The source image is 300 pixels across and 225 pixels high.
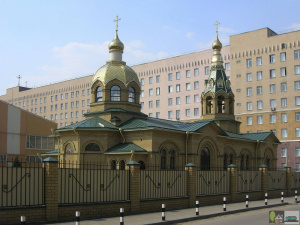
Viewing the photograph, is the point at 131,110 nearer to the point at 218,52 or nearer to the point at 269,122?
the point at 218,52

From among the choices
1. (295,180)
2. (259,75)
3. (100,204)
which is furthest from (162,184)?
(259,75)

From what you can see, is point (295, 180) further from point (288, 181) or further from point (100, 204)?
point (100, 204)

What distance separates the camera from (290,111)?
55.8 metres

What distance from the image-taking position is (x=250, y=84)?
2362 inches

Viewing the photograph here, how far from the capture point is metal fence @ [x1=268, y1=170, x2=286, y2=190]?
2920cm

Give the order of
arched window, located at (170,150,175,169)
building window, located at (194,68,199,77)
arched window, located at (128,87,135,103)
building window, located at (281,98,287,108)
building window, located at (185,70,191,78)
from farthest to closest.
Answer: building window, located at (185,70,191,78)
building window, located at (194,68,199,77)
building window, located at (281,98,287,108)
arched window, located at (128,87,135,103)
arched window, located at (170,150,175,169)

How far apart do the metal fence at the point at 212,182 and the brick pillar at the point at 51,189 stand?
8.53 m

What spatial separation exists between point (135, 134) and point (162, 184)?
411 inches

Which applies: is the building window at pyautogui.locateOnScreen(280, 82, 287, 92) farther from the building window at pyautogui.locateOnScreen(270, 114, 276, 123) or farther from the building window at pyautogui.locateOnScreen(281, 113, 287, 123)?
the building window at pyautogui.locateOnScreen(270, 114, 276, 123)

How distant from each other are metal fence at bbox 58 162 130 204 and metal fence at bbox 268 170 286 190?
47.1ft

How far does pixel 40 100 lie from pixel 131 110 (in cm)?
6339

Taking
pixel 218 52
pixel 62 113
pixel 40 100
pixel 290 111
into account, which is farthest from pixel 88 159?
pixel 40 100

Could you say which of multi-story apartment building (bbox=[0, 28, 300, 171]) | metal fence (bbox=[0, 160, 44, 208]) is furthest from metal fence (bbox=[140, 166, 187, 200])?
multi-story apartment building (bbox=[0, 28, 300, 171])
